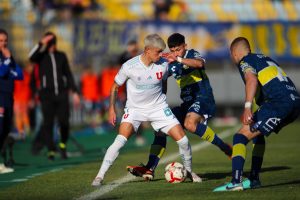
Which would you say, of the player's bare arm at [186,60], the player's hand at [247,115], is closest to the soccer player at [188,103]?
the player's bare arm at [186,60]

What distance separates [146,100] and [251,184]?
184 cm

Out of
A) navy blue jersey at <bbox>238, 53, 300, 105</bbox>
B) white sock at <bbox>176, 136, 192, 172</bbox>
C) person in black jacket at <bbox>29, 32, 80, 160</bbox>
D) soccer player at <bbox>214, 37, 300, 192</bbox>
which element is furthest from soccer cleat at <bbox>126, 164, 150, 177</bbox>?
person in black jacket at <bbox>29, 32, 80, 160</bbox>

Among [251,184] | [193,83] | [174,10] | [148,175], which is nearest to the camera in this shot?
[251,184]

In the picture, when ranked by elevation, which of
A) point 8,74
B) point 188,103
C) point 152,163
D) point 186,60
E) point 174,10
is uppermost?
point 174,10

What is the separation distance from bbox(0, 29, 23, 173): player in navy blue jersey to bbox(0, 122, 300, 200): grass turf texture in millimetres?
839

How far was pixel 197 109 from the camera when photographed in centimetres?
1264

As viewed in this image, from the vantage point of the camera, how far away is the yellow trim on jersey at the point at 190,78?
503 inches

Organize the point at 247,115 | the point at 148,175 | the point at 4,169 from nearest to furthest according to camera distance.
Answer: the point at 247,115 → the point at 148,175 → the point at 4,169

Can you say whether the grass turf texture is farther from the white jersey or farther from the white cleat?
the white jersey

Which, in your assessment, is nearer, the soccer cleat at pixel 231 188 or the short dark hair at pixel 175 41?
the soccer cleat at pixel 231 188

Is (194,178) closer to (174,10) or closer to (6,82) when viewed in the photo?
(6,82)

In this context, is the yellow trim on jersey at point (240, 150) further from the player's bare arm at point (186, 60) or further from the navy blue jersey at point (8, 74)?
the navy blue jersey at point (8, 74)

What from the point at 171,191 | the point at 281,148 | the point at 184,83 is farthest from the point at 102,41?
the point at 171,191

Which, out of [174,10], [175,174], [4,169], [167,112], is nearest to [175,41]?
[167,112]
